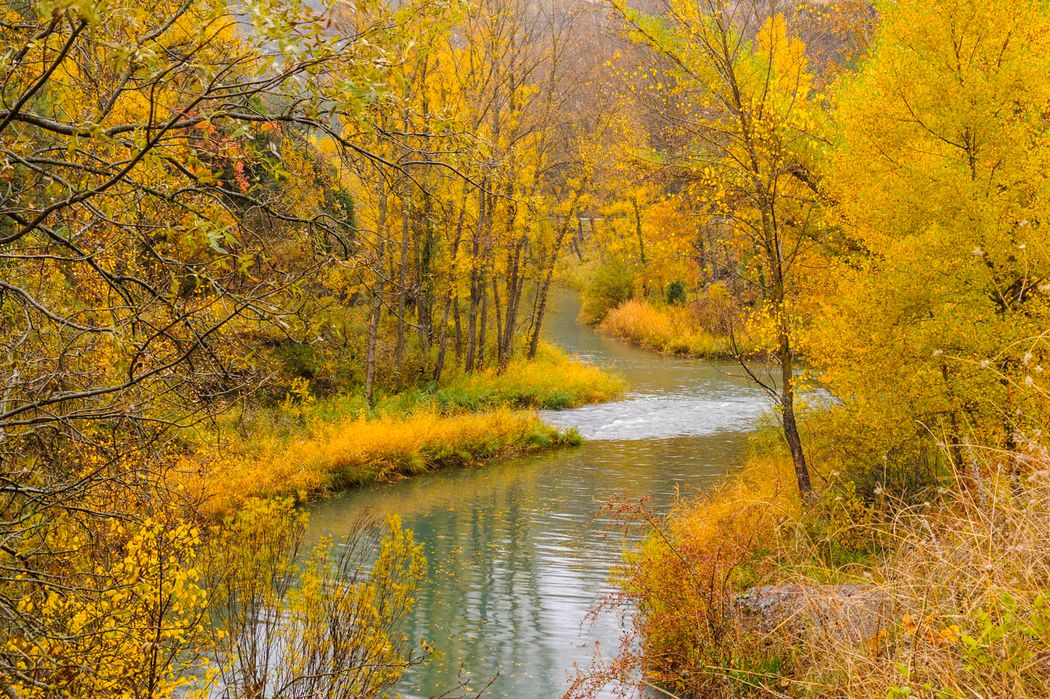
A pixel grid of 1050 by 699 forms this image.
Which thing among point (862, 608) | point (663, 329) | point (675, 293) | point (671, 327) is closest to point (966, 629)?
point (862, 608)

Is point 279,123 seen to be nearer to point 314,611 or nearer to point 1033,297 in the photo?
point 314,611

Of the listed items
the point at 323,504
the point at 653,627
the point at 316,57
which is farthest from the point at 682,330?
the point at 316,57

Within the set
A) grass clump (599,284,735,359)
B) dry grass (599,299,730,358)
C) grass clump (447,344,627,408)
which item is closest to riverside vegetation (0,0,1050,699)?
grass clump (447,344,627,408)

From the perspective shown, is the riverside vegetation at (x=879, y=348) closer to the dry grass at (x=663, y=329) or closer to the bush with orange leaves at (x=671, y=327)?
the bush with orange leaves at (x=671, y=327)

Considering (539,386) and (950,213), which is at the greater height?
(950,213)

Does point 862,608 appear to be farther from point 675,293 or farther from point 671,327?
point 675,293

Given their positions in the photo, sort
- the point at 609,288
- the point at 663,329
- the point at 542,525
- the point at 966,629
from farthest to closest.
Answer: the point at 609,288, the point at 663,329, the point at 542,525, the point at 966,629

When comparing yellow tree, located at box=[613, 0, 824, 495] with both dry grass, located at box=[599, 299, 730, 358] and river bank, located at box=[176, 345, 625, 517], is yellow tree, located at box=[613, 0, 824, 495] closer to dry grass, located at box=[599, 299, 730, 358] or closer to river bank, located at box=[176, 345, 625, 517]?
river bank, located at box=[176, 345, 625, 517]

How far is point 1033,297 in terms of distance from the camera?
26.7 feet

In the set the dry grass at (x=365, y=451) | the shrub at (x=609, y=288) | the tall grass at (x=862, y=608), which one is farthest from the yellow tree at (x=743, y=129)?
the shrub at (x=609, y=288)

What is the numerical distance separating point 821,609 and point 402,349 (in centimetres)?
1585

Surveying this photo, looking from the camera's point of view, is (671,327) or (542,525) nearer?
(542,525)

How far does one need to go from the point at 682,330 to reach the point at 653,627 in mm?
25395

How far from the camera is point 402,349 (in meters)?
20.4
